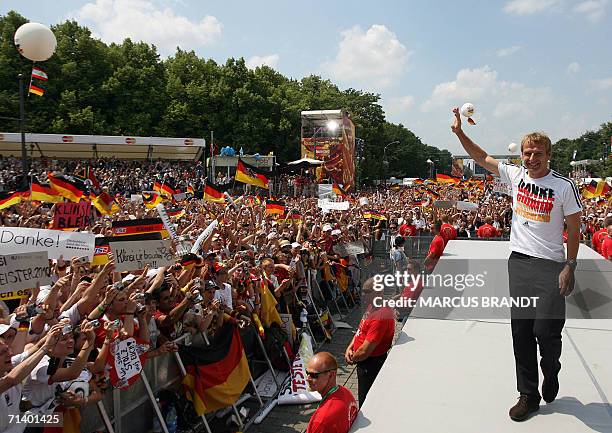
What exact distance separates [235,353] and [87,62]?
4275 centimetres

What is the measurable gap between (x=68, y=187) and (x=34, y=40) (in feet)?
11.1

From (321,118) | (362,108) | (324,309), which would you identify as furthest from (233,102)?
(324,309)

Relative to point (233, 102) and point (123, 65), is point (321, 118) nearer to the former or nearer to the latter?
point (233, 102)

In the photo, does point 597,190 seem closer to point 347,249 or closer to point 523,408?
point 347,249

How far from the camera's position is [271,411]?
686 centimetres

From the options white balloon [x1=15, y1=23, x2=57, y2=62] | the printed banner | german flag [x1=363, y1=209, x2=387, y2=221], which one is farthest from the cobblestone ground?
german flag [x1=363, y1=209, x2=387, y2=221]

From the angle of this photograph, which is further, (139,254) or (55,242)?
(55,242)

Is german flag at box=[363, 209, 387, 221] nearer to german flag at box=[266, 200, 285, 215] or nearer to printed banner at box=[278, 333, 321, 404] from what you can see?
german flag at box=[266, 200, 285, 215]

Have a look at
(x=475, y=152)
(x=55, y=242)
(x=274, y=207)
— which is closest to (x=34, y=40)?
(x=55, y=242)

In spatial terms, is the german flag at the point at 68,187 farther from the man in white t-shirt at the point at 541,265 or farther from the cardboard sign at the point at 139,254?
the man in white t-shirt at the point at 541,265

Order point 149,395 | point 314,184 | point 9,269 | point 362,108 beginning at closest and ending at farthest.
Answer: point 9,269
point 149,395
point 314,184
point 362,108

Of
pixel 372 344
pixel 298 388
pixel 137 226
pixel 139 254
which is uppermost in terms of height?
pixel 137 226

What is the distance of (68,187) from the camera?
39.2 ft

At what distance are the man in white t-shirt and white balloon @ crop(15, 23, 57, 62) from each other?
9746mm
